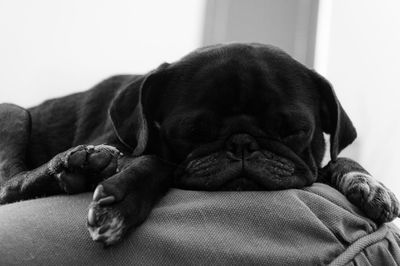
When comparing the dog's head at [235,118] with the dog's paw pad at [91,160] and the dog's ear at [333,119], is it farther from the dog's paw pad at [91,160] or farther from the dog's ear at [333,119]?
the dog's paw pad at [91,160]

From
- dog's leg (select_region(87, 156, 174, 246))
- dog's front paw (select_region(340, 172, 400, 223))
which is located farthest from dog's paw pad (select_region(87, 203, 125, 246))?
dog's front paw (select_region(340, 172, 400, 223))

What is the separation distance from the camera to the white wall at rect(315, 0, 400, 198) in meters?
3.15

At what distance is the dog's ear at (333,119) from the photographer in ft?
7.86

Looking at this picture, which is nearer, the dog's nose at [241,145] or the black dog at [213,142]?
the black dog at [213,142]

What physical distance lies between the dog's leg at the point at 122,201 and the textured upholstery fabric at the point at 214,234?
0.13 feet

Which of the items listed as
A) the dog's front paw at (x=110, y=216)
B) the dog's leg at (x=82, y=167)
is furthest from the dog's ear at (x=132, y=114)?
Result: the dog's front paw at (x=110, y=216)

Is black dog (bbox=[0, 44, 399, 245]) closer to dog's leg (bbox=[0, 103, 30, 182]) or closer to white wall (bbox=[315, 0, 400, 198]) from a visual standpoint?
dog's leg (bbox=[0, 103, 30, 182])

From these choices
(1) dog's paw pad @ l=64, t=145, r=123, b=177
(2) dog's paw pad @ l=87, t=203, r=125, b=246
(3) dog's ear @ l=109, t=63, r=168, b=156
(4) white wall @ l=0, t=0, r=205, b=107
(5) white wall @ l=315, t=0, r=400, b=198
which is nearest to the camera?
(2) dog's paw pad @ l=87, t=203, r=125, b=246

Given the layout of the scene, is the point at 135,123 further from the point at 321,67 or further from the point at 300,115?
the point at 321,67

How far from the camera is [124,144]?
239 cm

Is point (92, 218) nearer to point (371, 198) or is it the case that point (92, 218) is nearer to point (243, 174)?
point (243, 174)

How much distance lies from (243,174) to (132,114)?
0.64 meters

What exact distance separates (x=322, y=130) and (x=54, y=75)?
2900mm

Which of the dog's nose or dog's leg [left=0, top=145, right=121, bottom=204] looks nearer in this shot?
dog's leg [left=0, top=145, right=121, bottom=204]
